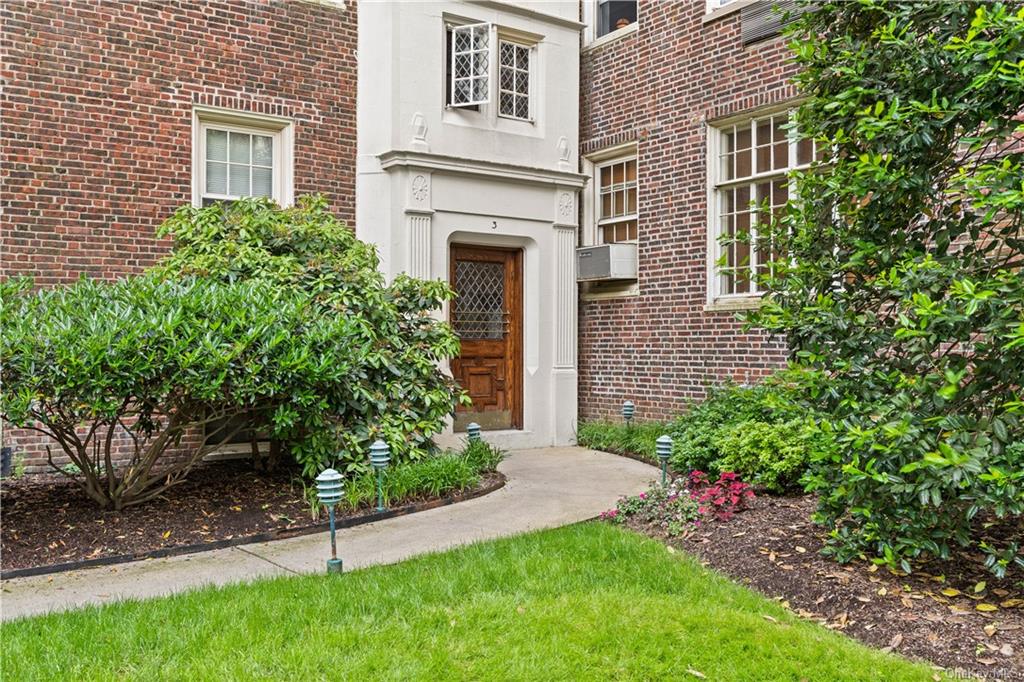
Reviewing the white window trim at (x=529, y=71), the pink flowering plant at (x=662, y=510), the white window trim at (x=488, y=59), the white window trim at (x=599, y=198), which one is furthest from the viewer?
the white window trim at (x=599, y=198)

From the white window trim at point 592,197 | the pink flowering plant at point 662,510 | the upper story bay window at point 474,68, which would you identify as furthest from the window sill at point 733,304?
the pink flowering plant at point 662,510

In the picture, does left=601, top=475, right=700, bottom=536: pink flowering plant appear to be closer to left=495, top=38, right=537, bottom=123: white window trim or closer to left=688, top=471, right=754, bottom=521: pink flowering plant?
left=688, top=471, right=754, bottom=521: pink flowering plant

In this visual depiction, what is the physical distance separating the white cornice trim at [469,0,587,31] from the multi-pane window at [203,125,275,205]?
315 cm

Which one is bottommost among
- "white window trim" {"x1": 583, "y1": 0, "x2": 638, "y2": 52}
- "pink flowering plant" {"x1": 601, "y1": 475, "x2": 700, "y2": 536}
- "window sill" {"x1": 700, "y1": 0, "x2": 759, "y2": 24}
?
"pink flowering plant" {"x1": 601, "y1": 475, "x2": 700, "y2": 536}

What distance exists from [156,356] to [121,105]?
176 inches

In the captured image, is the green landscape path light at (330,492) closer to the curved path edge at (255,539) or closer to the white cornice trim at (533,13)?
the curved path edge at (255,539)

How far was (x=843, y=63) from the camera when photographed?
Answer: 497 centimetres

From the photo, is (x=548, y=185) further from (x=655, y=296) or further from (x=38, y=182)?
(x=38, y=182)

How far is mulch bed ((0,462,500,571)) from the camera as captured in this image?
5.51 m

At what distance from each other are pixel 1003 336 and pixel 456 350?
188 inches

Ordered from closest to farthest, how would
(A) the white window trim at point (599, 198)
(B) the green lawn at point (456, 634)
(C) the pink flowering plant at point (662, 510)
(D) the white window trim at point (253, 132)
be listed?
1. (B) the green lawn at point (456, 634)
2. (C) the pink flowering plant at point (662, 510)
3. (D) the white window trim at point (253, 132)
4. (A) the white window trim at point (599, 198)

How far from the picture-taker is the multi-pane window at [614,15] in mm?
11656

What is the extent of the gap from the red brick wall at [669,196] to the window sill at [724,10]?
0.21 ft

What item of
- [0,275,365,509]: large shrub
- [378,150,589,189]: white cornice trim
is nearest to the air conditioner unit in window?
[378,150,589,189]: white cornice trim
